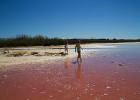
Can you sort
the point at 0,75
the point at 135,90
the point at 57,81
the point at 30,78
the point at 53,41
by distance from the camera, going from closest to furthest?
the point at 135,90, the point at 57,81, the point at 30,78, the point at 0,75, the point at 53,41

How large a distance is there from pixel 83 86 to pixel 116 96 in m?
1.55

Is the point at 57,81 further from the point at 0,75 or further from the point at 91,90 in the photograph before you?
the point at 0,75

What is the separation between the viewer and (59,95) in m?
6.01

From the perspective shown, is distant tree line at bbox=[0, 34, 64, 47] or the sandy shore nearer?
the sandy shore

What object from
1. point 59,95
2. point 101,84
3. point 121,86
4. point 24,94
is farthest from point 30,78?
point 121,86

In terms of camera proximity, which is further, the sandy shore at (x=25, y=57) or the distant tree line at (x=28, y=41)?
the distant tree line at (x=28, y=41)

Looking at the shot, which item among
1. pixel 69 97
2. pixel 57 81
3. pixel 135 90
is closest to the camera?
pixel 69 97

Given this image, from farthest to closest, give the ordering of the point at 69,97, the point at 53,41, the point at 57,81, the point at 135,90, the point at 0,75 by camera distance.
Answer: the point at 53,41 < the point at 0,75 < the point at 57,81 < the point at 135,90 < the point at 69,97

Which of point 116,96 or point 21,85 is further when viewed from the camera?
point 21,85

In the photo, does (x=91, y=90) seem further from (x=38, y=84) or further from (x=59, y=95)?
(x=38, y=84)

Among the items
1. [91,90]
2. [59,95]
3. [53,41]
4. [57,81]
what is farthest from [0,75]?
[53,41]

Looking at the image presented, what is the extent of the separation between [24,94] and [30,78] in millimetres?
2369

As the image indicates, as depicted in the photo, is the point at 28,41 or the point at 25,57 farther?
the point at 28,41

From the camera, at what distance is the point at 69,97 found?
579 cm
